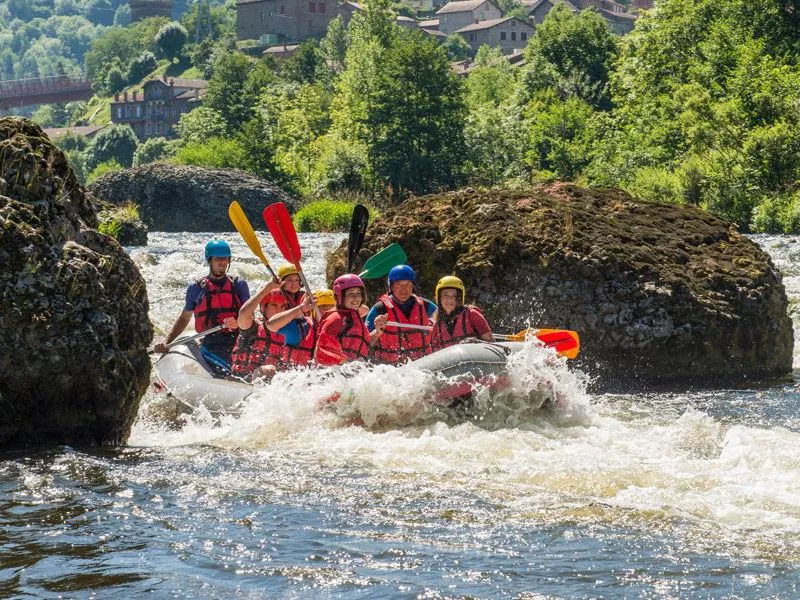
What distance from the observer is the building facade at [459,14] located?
557ft

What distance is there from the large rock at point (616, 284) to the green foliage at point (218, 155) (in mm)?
43511

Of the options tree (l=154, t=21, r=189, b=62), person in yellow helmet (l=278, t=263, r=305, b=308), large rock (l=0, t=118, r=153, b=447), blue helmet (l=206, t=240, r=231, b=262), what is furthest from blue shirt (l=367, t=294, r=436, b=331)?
tree (l=154, t=21, r=189, b=62)

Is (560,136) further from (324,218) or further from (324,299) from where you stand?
(324,299)

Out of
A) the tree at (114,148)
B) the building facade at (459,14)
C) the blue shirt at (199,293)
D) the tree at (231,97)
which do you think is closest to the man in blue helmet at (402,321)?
the blue shirt at (199,293)

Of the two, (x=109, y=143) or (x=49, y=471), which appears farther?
(x=109, y=143)

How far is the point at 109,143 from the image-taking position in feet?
432

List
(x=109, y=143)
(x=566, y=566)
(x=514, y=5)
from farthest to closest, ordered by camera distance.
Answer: (x=514, y=5)
(x=109, y=143)
(x=566, y=566)

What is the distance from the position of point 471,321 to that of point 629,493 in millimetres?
3262

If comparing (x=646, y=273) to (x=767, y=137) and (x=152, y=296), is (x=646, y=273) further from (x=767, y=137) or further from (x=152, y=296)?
(x=767, y=137)

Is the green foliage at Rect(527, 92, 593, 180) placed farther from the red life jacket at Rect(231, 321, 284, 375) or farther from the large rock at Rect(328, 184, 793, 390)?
the red life jacket at Rect(231, 321, 284, 375)

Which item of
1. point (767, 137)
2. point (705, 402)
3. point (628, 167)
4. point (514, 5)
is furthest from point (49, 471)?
point (514, 5)

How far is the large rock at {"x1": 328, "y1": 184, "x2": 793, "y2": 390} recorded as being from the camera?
39.1 feet

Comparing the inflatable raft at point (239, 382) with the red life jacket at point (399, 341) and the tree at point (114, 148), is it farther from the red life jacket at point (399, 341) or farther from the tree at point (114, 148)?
the tree at point (114, 148)

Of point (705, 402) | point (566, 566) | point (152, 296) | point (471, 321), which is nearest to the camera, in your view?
point (566, 566)
